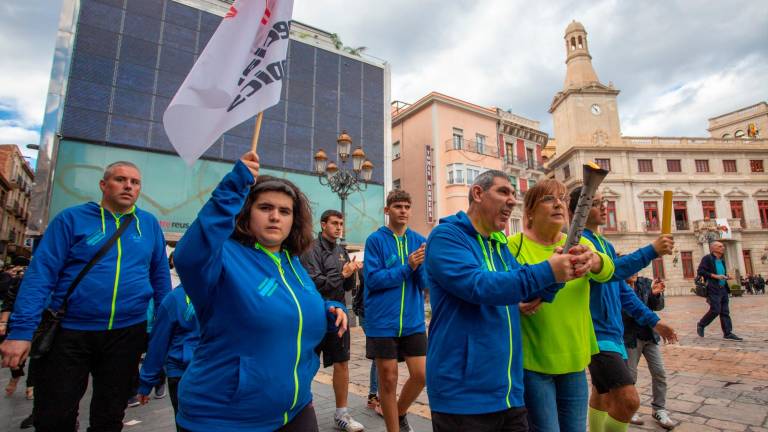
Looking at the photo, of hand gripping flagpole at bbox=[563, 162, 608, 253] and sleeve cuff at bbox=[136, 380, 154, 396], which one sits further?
sleeve cuff at bbox=[136, 380, 154, 396]

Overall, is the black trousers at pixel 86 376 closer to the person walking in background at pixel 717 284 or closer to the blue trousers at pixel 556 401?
the blue trousers at pixel 556 401

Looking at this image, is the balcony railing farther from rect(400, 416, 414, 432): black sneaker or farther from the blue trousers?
the blue trousers

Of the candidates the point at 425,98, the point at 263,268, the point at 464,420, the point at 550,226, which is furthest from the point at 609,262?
the point at 425,98

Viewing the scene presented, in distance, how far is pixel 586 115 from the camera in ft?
137

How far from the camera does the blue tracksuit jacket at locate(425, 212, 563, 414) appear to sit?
1768 millimetres

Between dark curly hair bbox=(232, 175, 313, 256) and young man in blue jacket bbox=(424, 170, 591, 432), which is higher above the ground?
dark curly hair bbox=(232, 175, 313, 256)

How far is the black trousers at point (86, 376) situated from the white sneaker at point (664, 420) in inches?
174

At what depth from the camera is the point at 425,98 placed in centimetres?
3123

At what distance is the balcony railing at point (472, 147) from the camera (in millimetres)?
30656

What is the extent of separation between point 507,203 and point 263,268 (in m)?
1.30

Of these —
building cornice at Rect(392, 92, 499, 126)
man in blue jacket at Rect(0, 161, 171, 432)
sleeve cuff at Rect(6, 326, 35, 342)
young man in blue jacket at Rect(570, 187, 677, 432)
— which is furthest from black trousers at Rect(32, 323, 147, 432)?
building cornice at Rect(392, 92, 499, 126)

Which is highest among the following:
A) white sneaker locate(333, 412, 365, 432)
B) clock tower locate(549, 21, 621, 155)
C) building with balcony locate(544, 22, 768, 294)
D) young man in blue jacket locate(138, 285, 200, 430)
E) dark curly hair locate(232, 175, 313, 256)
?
clock tower locate(549, 21, 621, 155)

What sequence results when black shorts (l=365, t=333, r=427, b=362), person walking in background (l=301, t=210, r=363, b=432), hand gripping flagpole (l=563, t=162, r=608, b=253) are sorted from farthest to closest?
1. person walking in background (l=301, t=210, r=363, b=432)
2. black shorts (l=365, t=333, r=427, b=362)
3. hand gripping flagpole (l=563, t=162, r=608, b=253)

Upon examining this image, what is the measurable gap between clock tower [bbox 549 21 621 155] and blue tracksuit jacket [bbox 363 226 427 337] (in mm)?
41247
